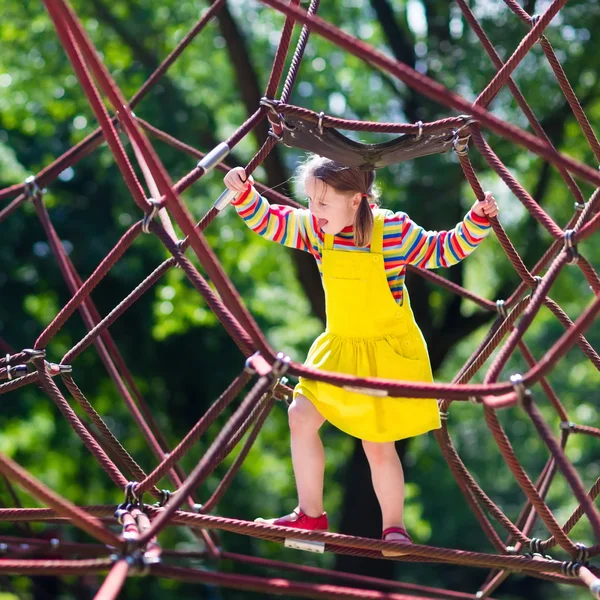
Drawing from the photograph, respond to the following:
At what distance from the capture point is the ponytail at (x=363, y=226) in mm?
2396

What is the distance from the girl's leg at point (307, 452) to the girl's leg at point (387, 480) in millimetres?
125

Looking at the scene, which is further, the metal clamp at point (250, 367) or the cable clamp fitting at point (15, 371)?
the cable clamp fitting at point (15, 371)

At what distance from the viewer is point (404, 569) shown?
1132cm

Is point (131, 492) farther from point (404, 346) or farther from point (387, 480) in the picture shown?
point (404, 346)

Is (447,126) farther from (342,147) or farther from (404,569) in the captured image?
(404,569)

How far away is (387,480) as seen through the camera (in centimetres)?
238

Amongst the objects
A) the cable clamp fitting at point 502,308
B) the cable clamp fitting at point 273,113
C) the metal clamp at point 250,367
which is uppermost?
the cable clamp fitting at point 273,113

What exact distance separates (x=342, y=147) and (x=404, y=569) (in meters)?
9.56

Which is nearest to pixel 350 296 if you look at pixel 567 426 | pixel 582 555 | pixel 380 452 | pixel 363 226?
pixel 363 226

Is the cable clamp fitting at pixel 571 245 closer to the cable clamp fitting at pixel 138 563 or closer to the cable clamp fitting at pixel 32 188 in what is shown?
the cable clamp fitting at pixel 138 563

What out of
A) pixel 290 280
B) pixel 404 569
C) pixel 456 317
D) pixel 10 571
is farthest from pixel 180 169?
pixel 404 569

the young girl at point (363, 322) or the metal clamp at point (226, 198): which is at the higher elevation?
the metal clamp at point (226, 198)

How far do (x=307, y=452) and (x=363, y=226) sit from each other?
1.79 feet

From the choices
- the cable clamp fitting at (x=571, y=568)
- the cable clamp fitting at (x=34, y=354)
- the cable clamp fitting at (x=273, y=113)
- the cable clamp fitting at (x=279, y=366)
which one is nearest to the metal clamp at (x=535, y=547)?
the cable clamp fitting at (x=571, y=568)
